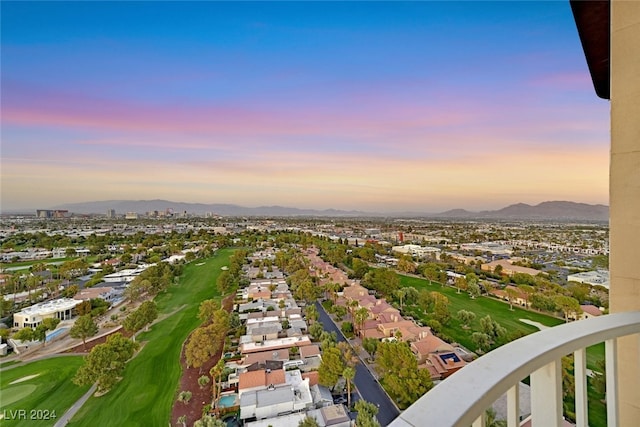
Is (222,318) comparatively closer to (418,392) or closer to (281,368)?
(281,368)

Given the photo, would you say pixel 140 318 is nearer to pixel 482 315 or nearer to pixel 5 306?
pixel 5 306

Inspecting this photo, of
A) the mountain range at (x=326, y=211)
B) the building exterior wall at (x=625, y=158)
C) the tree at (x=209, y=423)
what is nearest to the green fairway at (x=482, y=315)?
the tree at (x=209, y=423)

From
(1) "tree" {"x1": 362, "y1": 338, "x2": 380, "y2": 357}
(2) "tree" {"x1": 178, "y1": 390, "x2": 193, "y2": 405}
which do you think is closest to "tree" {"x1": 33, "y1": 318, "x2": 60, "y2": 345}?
(2) "tree" {"x1": 178, "y1": 390, "x2": 193, "y2": 405}

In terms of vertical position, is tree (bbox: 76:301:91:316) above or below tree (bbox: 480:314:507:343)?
above

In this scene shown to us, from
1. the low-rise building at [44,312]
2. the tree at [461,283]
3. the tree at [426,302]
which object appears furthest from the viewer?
the tree at [461,283]

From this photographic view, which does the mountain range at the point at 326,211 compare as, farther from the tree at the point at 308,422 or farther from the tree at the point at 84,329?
the tree at the point at 308,422

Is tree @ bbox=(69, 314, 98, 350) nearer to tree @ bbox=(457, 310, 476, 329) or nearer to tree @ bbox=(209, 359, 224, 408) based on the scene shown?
tree @ bbox=(209, 359, 224, 408)
